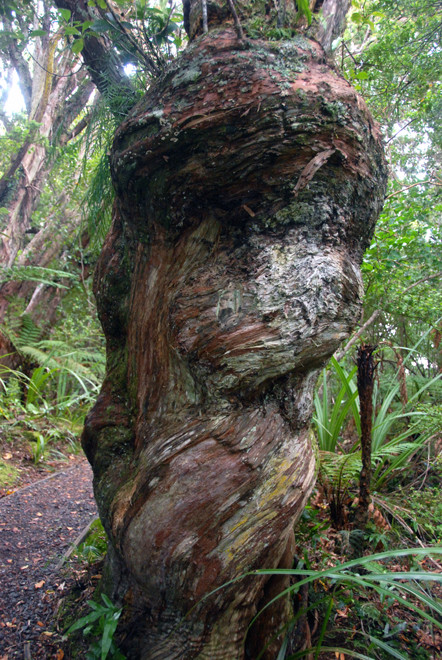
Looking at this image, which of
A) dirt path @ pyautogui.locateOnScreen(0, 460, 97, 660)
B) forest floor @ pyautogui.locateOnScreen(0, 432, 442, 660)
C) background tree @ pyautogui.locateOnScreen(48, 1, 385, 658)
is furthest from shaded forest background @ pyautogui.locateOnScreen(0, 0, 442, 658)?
dirt path @ pyautogui.locateOnScreen(0, 460, 97, 660)

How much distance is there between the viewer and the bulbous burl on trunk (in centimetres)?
160

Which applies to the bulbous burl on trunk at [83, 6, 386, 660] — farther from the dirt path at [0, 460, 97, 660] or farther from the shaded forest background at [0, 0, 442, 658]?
the dirt path at [0, 460, 97, 660]

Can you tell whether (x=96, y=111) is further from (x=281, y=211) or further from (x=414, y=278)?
(x=414, y=278)

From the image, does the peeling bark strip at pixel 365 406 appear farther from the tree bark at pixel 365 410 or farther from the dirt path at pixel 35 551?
the dirt path at pixel 35 551

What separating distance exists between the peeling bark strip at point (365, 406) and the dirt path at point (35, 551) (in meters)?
1.77

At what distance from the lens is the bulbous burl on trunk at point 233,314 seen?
5.25ft

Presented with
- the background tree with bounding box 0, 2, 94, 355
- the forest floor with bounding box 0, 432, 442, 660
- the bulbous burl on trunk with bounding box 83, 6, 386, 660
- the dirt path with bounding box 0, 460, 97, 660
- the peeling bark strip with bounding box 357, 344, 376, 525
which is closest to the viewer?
the bulbous burl on trunk with bounding box 83, 6, 386, 660

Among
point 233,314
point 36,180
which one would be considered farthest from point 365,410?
point 36,180

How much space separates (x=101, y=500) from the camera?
1.98 metres

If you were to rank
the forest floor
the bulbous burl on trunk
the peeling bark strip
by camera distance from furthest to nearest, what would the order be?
the peeling bark strip < the forest floor < the bulbous burl on trunk

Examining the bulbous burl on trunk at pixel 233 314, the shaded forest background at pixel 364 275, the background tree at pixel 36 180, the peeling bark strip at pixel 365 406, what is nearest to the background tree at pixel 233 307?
the bulbous burl on trunk at pixel 233 314

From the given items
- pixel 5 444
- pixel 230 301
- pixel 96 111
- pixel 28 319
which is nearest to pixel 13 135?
pixel 28 319

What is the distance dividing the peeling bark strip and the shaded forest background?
13 cm

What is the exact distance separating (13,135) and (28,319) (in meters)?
3.34
